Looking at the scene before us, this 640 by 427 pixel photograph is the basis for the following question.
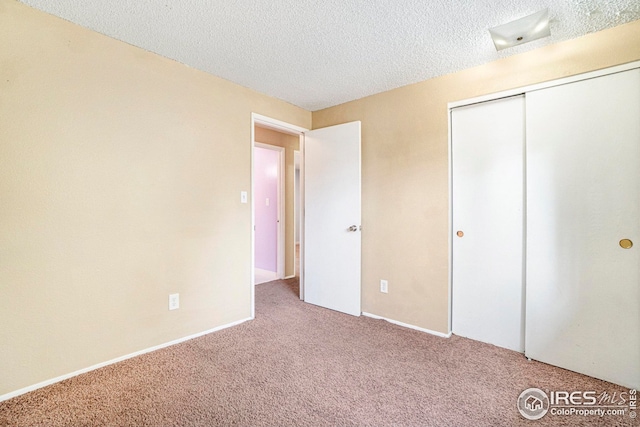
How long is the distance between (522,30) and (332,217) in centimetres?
219

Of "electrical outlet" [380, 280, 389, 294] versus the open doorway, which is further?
the open doorway

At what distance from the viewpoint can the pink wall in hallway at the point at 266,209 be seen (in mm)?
4793

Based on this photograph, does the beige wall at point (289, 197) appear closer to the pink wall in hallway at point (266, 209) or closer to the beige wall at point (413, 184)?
the pink wall in hallway at point (266, 209)

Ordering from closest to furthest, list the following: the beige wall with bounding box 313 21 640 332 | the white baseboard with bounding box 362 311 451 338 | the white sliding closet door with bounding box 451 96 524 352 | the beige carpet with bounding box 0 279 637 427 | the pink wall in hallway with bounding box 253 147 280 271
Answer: the beige carpet with bounding box 0 279 637 427 → the white sliding closet door with bounding box 451 96 524 352 → the beige wall with bounding box 313 21 640 332 → the white baseboard with bounding box 362 311 451 338 → the pink wall in hallway with bounding box 253 147 280 271

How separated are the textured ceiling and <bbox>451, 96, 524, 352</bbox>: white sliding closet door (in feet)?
1.62

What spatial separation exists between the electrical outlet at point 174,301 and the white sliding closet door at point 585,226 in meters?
2.71

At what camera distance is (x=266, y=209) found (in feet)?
16.3

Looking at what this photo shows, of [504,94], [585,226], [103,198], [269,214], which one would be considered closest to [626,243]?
[585,226]

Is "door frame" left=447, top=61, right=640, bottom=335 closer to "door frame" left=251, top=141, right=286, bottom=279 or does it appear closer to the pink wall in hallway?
"door frame" left=251, top=141, right=286, bottom=279

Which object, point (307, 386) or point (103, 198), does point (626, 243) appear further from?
point (103, 198)

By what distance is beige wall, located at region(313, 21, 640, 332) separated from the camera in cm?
240

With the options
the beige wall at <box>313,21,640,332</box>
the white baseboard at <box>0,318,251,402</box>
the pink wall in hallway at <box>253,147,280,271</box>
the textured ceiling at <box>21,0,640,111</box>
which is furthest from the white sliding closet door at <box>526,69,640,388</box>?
the pink wall in hallway at <box>253,147,280,271</box>

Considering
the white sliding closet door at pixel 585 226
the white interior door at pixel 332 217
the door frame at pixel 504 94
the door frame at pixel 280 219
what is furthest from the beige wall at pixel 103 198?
the white sliding closet door at pixel 585 226

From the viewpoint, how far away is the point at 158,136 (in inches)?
88.7
